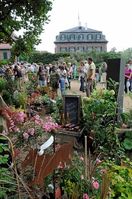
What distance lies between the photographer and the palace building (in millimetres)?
95938

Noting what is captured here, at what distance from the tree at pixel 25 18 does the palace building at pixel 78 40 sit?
82844mm

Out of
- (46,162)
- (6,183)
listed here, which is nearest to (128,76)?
(46,162)

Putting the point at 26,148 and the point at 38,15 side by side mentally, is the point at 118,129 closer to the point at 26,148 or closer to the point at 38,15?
the point at 26,148

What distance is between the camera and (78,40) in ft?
316

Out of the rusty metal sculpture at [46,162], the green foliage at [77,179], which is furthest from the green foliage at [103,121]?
the rusty metal sculpture at [46,162]

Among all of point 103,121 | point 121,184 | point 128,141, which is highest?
point 103,121

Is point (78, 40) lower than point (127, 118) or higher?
higher

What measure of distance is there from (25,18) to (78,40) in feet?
277

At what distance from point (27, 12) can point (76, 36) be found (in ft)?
277

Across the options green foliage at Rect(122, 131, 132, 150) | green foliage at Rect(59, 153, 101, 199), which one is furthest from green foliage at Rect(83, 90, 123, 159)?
green foliage at Rect(59, 153, 101, 199)

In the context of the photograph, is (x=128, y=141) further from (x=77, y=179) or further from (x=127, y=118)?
(x=77, y=179)

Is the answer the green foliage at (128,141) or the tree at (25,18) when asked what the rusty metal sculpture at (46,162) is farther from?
the tree at (25,18)

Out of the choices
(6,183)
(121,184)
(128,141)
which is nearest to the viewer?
(6,183)

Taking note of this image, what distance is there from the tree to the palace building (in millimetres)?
82844
